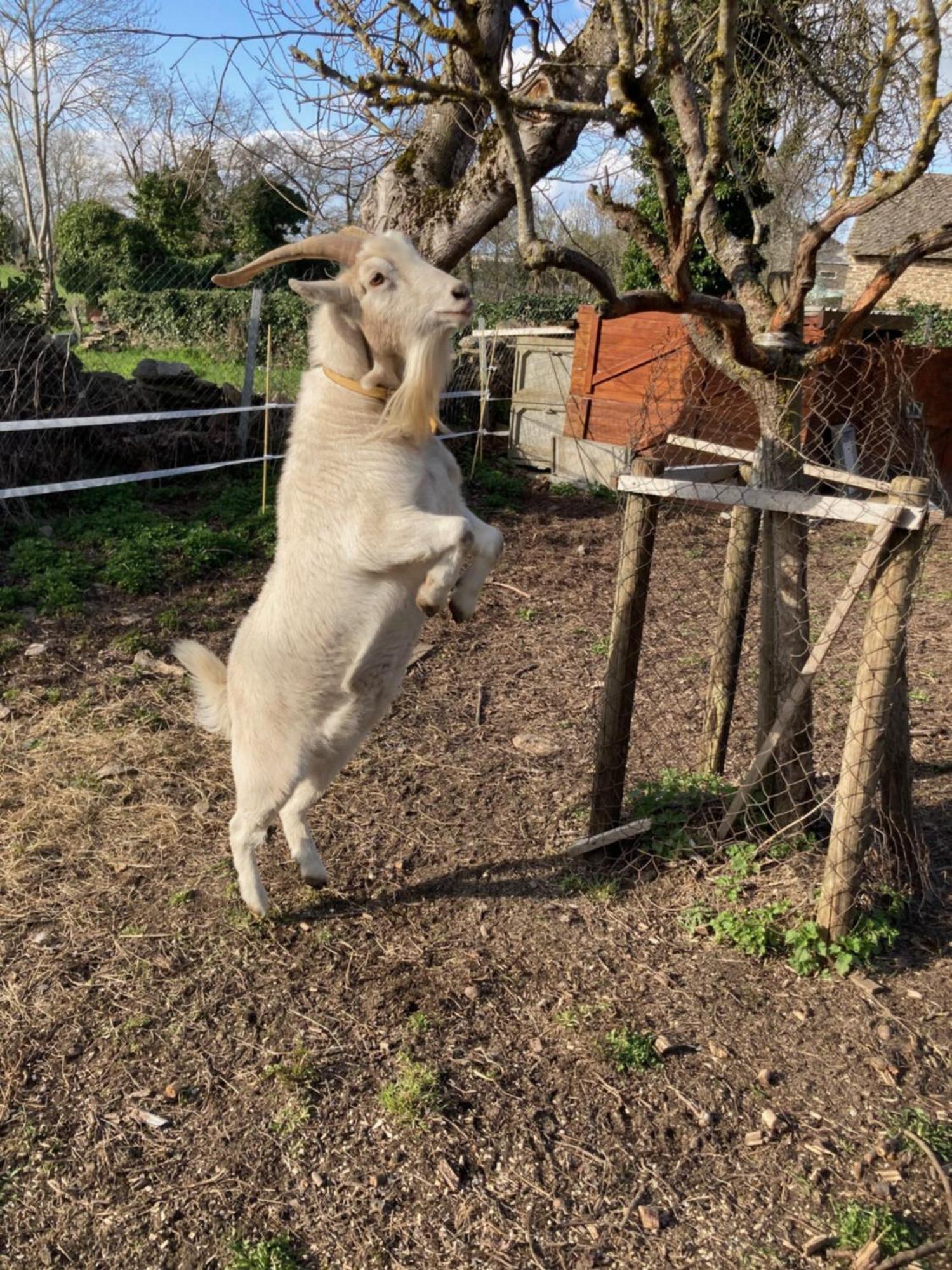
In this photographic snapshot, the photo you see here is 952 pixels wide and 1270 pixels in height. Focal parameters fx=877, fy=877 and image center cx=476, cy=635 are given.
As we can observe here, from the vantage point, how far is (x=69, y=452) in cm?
931

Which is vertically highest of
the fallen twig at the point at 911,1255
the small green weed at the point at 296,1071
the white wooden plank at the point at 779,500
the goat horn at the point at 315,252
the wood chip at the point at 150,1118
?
the goat horn at the point at 315,252

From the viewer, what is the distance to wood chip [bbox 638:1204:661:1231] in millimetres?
2383

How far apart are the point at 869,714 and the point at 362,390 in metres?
2.19

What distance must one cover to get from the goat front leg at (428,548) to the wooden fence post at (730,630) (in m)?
1.73

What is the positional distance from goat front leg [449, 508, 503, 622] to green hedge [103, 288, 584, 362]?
15085mm

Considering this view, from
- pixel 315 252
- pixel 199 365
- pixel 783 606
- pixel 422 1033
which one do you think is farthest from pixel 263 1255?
pixel 199 365

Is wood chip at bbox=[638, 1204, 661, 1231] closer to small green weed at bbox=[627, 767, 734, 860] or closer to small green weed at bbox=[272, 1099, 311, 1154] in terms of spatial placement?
small green weed at bbox=[272, 1099, 311, 1154]

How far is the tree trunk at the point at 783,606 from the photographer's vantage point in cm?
346

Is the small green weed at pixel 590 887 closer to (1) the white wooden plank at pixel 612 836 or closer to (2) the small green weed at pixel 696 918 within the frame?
(1) the white wooden plank at pixel 612 836

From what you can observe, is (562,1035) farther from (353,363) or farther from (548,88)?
(548,88)

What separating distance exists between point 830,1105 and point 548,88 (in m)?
4.56

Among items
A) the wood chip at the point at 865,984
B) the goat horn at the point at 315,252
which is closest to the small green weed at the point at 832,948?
the wood chip at the point at 865,984

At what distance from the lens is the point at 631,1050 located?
2924 mm

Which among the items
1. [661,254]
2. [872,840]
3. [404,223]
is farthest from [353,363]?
[404,223]
